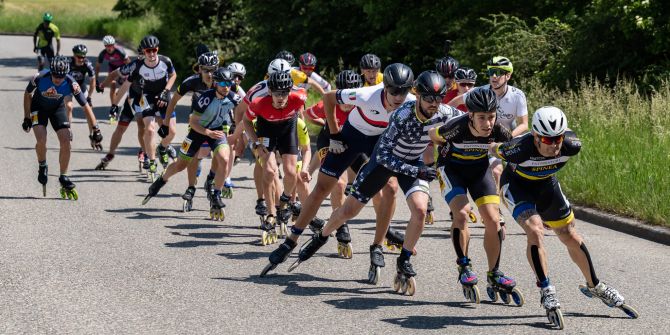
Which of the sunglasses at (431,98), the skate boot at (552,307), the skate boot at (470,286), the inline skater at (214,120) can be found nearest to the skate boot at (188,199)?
the inline skater at (214,120)

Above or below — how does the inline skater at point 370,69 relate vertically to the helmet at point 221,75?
above

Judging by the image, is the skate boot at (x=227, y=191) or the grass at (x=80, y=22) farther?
the grass at (x=80, y=22)

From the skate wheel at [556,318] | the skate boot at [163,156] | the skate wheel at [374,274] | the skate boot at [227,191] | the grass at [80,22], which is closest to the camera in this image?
the skate wheel at [556,318]

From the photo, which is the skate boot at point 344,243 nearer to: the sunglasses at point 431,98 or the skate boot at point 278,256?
the skate boot at point 278,256

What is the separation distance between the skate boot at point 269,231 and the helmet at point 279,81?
1408 mm

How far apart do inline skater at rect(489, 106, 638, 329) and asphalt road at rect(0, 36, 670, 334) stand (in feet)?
1.01

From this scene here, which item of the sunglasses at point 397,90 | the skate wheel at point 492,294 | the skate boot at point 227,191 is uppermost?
the sunglasses at point 397,90

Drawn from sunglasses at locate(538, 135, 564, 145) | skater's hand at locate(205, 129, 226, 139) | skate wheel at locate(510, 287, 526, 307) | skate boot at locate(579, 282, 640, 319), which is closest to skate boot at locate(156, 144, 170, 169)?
skater's hand at locate(205, 129, 226, 139)

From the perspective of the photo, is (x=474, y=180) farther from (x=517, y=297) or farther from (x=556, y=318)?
(x=556, y=318)

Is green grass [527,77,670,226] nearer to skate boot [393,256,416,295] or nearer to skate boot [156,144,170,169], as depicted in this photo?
skate boot [393,256,416,295]

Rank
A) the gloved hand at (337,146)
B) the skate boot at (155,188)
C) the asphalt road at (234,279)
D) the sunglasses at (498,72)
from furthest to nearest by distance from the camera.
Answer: the skate boot at (155,188) < the sunglasses at (498,72) < the gloved hand at (337,146) < the asphalt road at (234,279)

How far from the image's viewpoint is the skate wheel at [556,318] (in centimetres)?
853

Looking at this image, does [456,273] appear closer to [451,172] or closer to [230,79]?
[451,172]

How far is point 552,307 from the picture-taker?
28.1 feet
